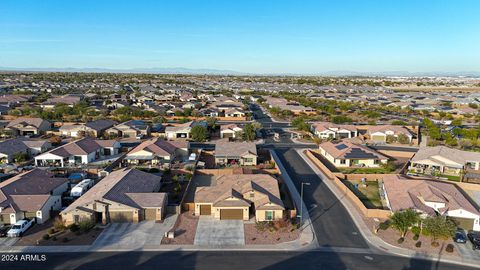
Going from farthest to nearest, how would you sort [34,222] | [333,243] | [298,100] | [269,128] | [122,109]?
[298,100] < [122,109] < [269,128] < [34,222] < [333,243]

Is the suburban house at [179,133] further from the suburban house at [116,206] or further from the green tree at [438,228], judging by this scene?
the green tree at [438,228]

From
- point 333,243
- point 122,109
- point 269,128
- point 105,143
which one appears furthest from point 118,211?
point 122,109

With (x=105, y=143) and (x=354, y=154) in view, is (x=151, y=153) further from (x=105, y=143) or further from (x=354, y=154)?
(x=354, y=154)

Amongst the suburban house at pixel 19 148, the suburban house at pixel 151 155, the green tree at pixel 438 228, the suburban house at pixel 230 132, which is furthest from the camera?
the suburban house at pixel 230 132

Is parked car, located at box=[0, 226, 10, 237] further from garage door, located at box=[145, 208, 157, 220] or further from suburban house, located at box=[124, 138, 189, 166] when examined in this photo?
suburban house, located at box=[124, 138, 189, 166]

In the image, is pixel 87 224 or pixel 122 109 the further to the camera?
pixel 122 109

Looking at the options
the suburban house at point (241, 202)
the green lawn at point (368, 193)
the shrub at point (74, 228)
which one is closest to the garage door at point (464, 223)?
the green lawn at point (368, 193)

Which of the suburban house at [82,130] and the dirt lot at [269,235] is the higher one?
the suburban house at [82,130]
